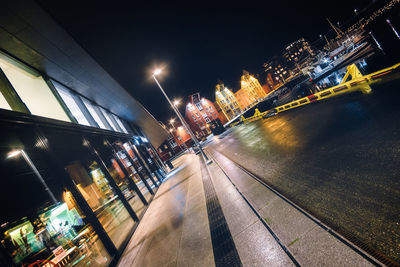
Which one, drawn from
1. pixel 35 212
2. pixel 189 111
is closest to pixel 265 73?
pixel 189 111

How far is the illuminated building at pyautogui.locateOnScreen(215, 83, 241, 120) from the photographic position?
7038cm

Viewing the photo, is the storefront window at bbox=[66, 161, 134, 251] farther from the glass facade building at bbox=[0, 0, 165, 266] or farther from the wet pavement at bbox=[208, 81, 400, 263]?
the wet pavement at bbox=[208, 81, 400, 263]

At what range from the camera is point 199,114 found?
63969 millimetres

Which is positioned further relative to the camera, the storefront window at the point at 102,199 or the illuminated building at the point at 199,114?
the illuminated building at the point at 199,114

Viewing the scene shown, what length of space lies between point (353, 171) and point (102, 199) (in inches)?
528

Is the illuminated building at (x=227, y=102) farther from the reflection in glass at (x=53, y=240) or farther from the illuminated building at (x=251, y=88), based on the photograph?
the reflection in glass at (x=53, y=240)

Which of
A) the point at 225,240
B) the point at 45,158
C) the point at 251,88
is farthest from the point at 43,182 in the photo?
the point at 251,88

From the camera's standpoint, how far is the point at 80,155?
6.45 meters

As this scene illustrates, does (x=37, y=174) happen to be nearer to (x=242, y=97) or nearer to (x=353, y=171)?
(x=353, y=171)

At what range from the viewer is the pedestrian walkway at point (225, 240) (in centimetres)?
213

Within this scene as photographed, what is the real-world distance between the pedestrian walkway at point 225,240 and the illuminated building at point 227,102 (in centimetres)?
6632

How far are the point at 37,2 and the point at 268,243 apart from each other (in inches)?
291

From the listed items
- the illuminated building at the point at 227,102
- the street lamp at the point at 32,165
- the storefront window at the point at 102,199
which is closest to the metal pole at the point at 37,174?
the street lamp at the point at 32,165

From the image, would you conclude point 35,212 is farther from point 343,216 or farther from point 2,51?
point 343,216
